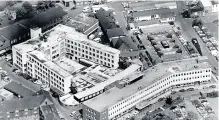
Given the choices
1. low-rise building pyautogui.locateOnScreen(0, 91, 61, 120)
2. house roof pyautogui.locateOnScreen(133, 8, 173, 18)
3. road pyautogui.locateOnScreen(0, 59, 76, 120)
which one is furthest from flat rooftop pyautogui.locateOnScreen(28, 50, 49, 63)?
house roof pyautogui.locateOnScreen(133, 8, 173, 18)

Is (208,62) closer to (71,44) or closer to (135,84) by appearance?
(135,84)

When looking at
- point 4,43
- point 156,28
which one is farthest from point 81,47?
point 156,28

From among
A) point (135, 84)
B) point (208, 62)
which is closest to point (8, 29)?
point (135, 84)

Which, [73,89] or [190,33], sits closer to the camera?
[73,89]

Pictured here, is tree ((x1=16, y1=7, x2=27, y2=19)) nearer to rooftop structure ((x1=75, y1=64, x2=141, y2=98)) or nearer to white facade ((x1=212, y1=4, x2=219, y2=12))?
rooftop structure ((x1=75, y1=64, x2=141, y2=98))

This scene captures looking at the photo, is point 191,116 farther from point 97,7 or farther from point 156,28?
point 97,7

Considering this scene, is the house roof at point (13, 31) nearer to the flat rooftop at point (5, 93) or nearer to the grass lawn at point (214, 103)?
the flat rooftop at point (5, 93)

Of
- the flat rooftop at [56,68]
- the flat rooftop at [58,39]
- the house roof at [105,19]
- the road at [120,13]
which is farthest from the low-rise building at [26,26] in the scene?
the flat rooftop at [56,68]
